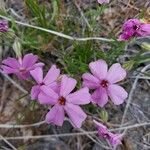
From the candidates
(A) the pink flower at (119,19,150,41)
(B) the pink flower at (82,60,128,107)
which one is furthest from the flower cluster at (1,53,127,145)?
(A) the pink flower at (119,19,150,41)

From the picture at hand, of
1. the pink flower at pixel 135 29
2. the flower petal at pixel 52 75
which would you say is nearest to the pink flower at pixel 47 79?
the flower petal at pixel 52 75

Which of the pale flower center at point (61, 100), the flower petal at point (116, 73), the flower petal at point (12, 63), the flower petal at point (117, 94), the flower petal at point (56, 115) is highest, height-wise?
the flower petal at point (116, 73)

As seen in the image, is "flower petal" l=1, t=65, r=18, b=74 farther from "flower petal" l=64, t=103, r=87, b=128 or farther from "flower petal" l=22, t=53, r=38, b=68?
"flower petal" l=64, t=103, r=87, b=128

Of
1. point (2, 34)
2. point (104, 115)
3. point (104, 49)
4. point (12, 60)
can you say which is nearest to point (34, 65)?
point (12, 60)

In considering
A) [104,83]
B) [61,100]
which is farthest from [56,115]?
[104,83]

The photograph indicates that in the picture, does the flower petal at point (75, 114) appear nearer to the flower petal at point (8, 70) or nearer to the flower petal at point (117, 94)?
the flower petal at point (117, 94)

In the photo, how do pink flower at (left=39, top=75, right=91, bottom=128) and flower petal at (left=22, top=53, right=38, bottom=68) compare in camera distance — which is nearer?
pink flower at (left=39, top=75, right=91, bottom=128)

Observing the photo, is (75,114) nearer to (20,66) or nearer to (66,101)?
(66,101)
